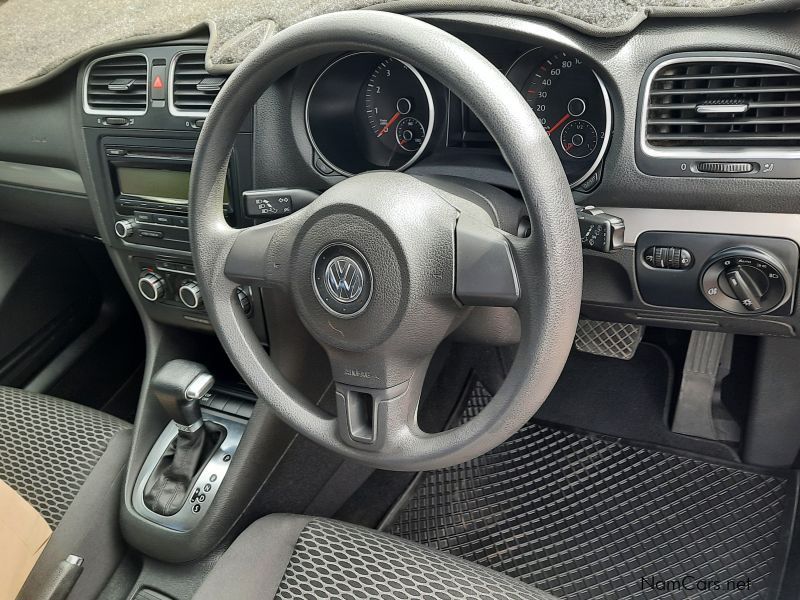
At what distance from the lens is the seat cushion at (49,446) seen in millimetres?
1310

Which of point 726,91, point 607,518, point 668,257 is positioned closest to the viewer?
point 726,91

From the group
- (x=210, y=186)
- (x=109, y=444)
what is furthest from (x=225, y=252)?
(x=109, y=444)

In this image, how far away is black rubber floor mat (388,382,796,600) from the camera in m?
1.40

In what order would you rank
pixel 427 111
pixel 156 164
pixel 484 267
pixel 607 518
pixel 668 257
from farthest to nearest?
pixel 607 518
pixel 156 164
pixel 427 111
pixel 668 257
pixel 484 267

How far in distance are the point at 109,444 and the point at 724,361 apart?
1.23 m

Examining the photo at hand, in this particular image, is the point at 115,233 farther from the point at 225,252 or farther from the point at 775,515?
the point at 775,515

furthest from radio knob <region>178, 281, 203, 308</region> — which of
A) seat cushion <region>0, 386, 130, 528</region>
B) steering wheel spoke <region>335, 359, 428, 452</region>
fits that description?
steering wheel spoke <region>335, 359, 428, 452</region>

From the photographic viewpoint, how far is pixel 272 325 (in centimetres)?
131

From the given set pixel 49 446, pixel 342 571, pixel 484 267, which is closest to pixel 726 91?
pixel 484 267

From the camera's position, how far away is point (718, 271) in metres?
1.04

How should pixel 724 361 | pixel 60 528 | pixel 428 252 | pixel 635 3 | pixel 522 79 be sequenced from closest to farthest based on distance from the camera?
pixel 428 252 → pixel 635 3 → pixel 522 79 → pixel 60 528 → pixel 724 361

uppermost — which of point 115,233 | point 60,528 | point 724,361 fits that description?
point 115,233

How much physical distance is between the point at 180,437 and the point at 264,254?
0.58 m
